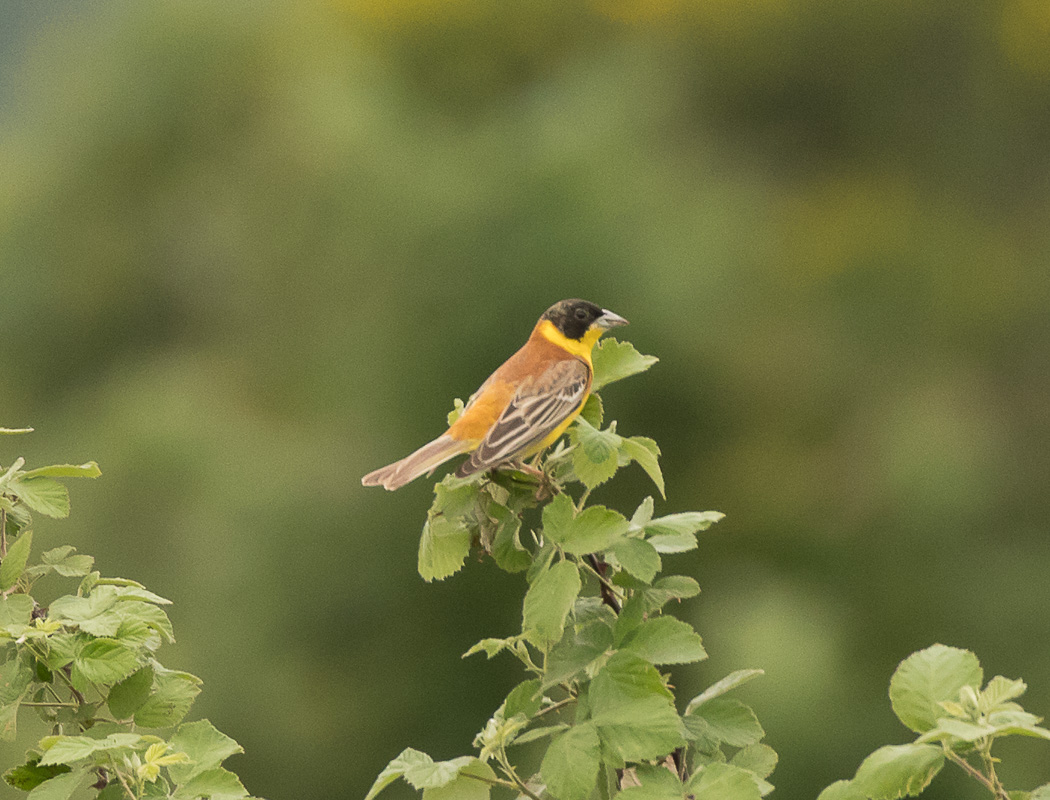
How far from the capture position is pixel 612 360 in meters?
1.04

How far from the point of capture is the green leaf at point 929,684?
2.32 feet

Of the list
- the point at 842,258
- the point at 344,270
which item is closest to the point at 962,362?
the point at 842,258

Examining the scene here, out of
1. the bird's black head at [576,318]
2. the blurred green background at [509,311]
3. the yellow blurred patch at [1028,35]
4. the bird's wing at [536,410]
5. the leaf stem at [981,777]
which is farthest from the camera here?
the yellow blurred patch at [1028,35]

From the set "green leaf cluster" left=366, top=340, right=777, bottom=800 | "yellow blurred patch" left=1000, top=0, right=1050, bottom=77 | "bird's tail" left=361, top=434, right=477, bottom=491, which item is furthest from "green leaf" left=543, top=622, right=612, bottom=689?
Result: "yellow blurred patch" left=1000, top=0, right=1050, bottom=77

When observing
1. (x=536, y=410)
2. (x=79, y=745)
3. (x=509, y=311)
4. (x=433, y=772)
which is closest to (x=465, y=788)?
(x=433, y=772)

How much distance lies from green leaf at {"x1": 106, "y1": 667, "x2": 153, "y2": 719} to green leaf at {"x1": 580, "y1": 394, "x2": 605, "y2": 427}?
0.43 m

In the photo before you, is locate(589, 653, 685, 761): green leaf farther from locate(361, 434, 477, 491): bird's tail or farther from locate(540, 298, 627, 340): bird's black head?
locate(540, 298, 627, 340): bird's black head

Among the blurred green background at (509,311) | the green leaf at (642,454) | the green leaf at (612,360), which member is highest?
the green leaf at (612,360)

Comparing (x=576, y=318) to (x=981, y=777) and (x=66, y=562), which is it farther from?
(x=981, y=777)

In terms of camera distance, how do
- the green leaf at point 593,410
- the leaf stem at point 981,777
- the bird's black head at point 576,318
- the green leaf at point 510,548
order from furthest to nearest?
the bird's black head at point 576,318, the green leaf at point 593,410, the green leaf at point 510,548, the leaf stem at point 981,777

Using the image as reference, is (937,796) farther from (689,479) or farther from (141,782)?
(141,782)

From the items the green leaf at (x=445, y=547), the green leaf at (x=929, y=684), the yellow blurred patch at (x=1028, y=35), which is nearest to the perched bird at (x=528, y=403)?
the green leaf at (x=445, y=547)

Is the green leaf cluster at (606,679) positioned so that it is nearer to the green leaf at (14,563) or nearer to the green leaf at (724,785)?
the green leaf at (724,785)

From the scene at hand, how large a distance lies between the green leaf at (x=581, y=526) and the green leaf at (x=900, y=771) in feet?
0.71
